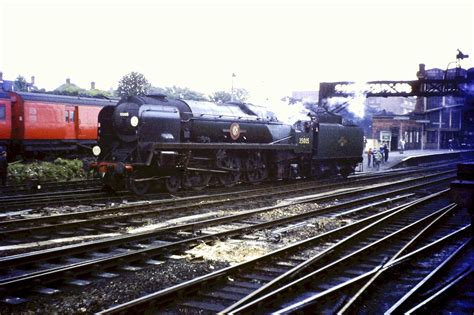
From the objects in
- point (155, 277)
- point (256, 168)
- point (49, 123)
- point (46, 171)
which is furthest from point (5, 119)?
point (155, 277)

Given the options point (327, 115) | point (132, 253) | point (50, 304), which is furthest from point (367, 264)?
point (327, 115)

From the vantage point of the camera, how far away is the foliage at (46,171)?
17.9 m

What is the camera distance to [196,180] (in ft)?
51.5

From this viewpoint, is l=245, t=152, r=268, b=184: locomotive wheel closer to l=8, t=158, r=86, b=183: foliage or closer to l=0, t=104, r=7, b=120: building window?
l=8, t=158, r=86, b=183: foliage

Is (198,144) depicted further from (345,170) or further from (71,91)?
(71,91)

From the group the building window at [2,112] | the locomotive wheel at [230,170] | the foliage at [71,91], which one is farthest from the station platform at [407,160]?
the building window at [2,112]

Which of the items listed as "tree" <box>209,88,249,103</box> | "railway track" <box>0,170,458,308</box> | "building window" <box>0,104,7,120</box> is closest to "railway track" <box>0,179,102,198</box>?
"building window" <box>0,104,7,120</box>

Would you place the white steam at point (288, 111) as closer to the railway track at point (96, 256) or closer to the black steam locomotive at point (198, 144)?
the black steam locomotive at point (198, 144)

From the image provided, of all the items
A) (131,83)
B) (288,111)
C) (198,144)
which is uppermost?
(131,83)

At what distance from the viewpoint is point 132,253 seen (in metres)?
7.14

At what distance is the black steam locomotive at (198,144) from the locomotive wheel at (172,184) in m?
0.03

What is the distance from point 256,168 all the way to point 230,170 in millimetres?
1734

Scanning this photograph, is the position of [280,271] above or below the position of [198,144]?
below

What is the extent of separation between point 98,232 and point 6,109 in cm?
1445
